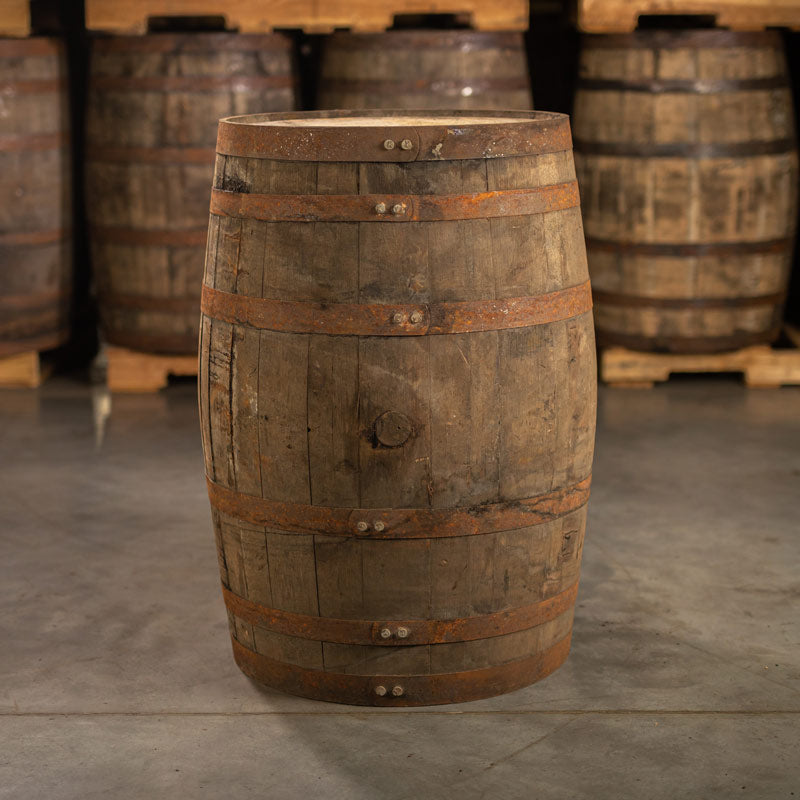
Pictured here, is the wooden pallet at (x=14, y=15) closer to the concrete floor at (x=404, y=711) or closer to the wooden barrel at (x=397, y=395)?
the concrete floor at (x=404, y=711)

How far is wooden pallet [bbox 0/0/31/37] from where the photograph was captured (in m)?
6.11

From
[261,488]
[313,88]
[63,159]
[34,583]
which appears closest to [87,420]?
[63,159]

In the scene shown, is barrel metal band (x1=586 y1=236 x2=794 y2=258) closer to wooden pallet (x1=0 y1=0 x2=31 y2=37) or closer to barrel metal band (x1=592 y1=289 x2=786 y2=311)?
barrel metal band (x1=592 y1=289 x2=786 y2=311)

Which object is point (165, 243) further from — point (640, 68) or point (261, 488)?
point (261, 488)

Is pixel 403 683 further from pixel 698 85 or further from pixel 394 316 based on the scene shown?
pixel 698 85

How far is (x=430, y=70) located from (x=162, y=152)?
1.26 metres

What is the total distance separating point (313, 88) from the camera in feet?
23.5

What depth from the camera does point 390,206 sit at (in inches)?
120

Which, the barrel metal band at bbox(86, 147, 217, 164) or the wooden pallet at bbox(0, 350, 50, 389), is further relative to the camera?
the wooden pallet at bbox(0, 350, 50, 389)

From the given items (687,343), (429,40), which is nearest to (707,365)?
(687,343)

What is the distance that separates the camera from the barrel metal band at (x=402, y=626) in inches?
128

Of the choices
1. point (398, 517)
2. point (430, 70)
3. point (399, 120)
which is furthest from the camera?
point (430, 70)

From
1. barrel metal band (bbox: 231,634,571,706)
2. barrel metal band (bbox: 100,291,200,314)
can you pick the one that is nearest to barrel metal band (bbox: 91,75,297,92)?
barrel metal band (bbox: 100,291,200,314)

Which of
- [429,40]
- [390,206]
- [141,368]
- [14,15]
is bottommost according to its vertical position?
[141,368]
